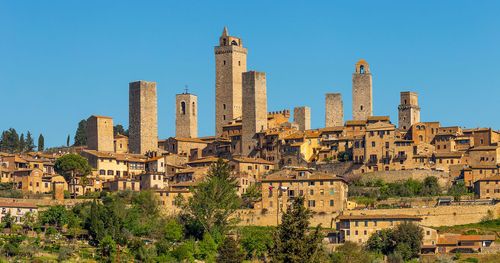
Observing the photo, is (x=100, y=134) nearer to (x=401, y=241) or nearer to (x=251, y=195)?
(x=251, y=195)

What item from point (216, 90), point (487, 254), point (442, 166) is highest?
point (216, 90)

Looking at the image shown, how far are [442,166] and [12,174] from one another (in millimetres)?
26296

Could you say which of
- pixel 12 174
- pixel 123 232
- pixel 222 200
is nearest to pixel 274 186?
pixel 222 200

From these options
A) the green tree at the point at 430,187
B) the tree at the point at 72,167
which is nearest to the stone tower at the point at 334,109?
the green tree at the point at 430,187

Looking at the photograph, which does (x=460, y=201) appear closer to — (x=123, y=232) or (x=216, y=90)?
(x=123, y=232)

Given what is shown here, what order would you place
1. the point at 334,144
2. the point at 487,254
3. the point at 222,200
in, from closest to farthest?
the point at 487,254 → the point at 222,200 → the point at 334,144

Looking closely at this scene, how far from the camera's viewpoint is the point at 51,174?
86.5 metres

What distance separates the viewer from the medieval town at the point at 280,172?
74500mm

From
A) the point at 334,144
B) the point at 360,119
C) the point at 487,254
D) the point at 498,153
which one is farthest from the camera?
the point at 360,119

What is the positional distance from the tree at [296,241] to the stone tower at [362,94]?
169ft

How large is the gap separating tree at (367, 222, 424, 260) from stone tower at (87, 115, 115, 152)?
26.4 meters

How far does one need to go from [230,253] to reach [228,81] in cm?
3604

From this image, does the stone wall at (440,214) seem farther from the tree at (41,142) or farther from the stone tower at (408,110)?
the tree at (41,142)

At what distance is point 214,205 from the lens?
76500mm
